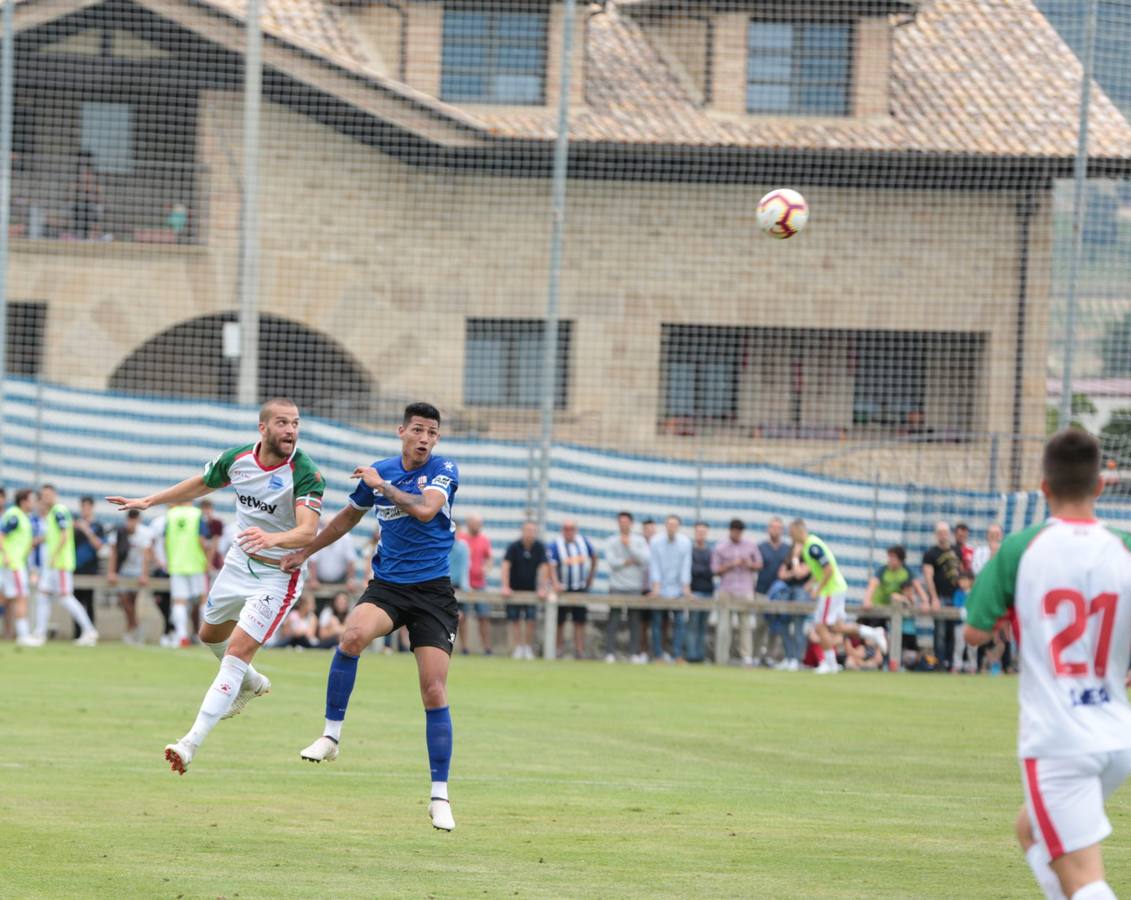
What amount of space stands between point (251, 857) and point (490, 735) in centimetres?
642

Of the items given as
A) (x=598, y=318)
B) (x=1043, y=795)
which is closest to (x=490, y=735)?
(x=1043, y=795)

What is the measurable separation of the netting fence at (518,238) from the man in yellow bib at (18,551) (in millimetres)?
6963

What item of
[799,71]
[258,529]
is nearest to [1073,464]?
[258,529]

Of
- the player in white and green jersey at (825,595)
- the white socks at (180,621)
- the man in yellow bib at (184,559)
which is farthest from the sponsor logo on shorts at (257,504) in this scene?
the white socks at (180,621)

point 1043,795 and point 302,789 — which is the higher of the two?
point 1043,795

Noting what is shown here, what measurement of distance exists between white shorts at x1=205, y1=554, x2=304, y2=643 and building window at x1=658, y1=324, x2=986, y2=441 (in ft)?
68.5

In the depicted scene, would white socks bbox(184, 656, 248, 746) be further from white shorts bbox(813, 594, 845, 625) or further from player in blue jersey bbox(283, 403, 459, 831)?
white shorts bbox(813, 594, 845, 625)

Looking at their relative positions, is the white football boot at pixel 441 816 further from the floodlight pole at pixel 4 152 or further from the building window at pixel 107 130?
the building window at pixel 107 130

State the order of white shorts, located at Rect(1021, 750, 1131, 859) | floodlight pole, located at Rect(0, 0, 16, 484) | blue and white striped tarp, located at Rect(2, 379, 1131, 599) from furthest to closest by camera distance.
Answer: blue and white striped tarp, located at Rect(2, 379, 1131, 599) → floodlight pole, located at Rect(0, 0, 16, 484) → white shorts, located at Rect(1021, 750, 1131, 859)

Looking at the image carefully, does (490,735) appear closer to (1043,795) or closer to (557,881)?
(557,881)

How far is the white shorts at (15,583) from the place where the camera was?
25266 mm

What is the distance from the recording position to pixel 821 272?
33.5 meters

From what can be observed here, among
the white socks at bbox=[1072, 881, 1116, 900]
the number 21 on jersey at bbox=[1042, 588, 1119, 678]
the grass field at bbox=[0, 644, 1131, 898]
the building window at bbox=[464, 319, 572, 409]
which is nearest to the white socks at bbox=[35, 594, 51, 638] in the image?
the grass field at bbox=[0, 644, 1131, 898]

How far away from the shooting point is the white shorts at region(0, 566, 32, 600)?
25266 millimetres
